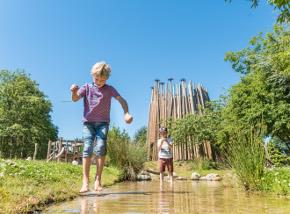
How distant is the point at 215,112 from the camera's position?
21391 mm

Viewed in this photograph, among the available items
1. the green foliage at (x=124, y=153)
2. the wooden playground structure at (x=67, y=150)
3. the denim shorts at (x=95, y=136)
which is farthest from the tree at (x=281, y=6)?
the wooden playground structure at (x=67, y=150)

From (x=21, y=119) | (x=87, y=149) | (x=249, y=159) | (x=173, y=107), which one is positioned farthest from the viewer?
(x=21, y=119)

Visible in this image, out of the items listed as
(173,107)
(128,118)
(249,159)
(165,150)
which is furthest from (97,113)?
(173,107)

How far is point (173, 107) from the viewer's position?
2425 cm

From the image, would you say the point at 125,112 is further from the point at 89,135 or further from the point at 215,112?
the point at 215,112

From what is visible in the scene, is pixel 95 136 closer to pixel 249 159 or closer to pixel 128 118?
pixel 128 118

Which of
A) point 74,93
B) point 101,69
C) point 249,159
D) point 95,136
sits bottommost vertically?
point 249,159

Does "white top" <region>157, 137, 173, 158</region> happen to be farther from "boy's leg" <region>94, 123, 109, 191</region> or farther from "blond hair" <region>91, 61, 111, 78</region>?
"blond hair" <region>91, 61, 111, 78</region>

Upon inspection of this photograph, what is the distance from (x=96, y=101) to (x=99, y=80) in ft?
0.90

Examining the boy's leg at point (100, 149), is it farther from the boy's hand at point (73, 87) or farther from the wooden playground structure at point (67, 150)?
the wooden playground structure at point (67, 150)

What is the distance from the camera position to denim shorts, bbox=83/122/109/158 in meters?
4.14

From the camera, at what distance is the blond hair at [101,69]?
14.0 ft

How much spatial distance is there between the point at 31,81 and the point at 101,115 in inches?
1372

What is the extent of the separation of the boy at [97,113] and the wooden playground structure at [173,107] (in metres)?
18.8
